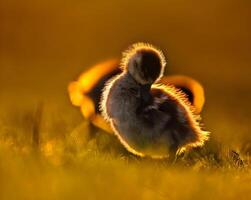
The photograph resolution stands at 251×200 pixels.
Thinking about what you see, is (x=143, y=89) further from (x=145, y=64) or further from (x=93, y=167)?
(x=93, y=167)

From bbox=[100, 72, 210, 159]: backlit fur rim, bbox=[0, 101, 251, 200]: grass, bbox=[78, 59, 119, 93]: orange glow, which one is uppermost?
bbox=[78, 59, 119, 93]: orange glow

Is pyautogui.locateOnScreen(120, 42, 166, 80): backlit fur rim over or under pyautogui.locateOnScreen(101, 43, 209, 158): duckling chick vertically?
over

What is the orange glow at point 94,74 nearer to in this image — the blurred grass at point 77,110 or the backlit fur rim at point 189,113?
the blurred grass at point 77,110

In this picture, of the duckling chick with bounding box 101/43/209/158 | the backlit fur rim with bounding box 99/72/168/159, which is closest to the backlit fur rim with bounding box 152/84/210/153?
the duckling chick with bounding box 101/43/209/158

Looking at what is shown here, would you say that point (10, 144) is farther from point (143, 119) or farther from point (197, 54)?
point (197, 54)

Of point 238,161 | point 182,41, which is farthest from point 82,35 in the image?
point 238,161

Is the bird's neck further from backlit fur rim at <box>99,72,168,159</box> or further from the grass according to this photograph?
the grass
